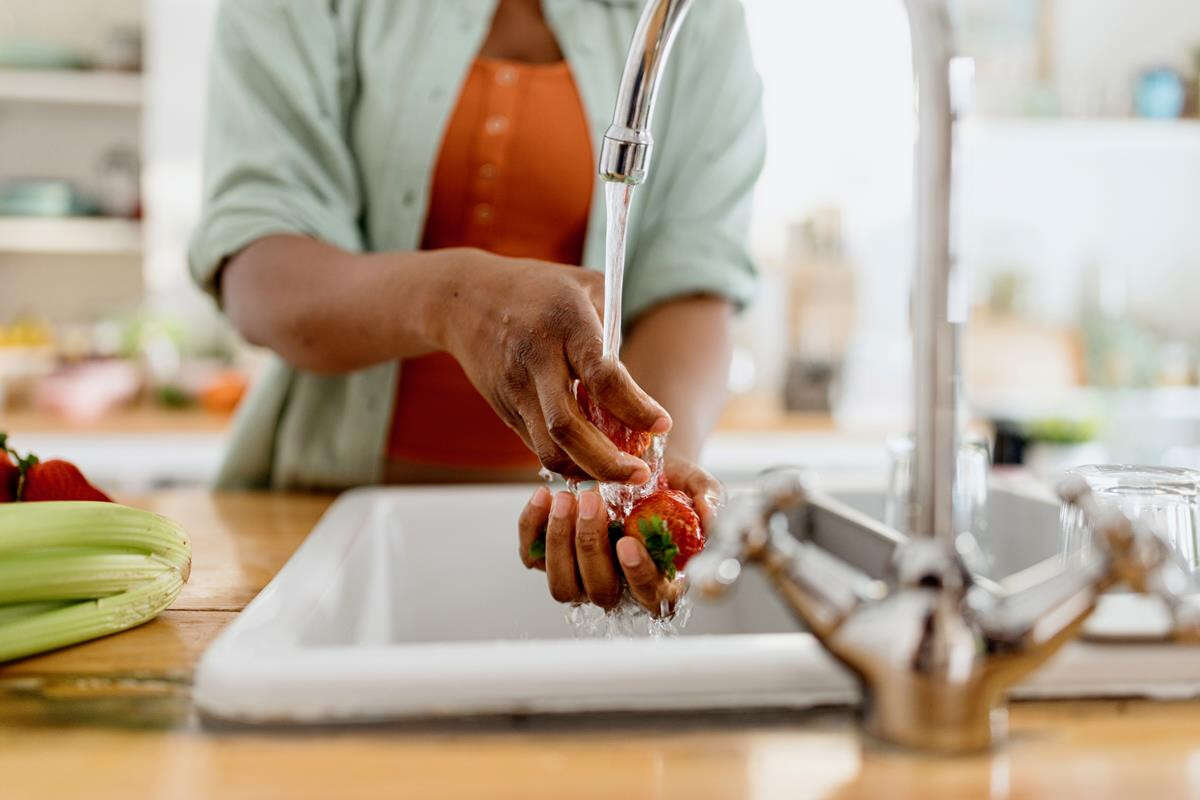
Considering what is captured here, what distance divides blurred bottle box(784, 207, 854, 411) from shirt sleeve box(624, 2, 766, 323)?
1.82m

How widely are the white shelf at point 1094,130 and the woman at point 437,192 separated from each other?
2.09m

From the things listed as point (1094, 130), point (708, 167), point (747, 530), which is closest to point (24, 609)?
point (747, 530)

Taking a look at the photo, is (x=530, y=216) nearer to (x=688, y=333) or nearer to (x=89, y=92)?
(x=688, y=333)

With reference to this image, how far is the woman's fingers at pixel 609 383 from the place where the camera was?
692 mm

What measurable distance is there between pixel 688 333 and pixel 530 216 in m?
0.23

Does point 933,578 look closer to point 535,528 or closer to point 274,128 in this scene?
point 535,528

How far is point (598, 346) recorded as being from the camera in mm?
698

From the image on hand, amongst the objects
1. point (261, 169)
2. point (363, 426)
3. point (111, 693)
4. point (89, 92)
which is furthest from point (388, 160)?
point (89, 92)

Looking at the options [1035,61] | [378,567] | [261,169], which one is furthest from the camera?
[1035,61]

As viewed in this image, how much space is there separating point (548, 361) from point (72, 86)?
9.42ft

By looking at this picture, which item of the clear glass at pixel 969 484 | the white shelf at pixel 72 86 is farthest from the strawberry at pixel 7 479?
the white shelf at pixel 72 86

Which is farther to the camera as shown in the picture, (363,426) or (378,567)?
(363,426)

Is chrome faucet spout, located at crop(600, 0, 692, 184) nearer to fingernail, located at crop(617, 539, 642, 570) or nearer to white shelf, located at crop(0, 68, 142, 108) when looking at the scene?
fingernail, located at crop(617, 539, 642, 570)

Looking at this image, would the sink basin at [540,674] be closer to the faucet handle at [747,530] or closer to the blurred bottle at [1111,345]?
the faucet handle at [747,530]
